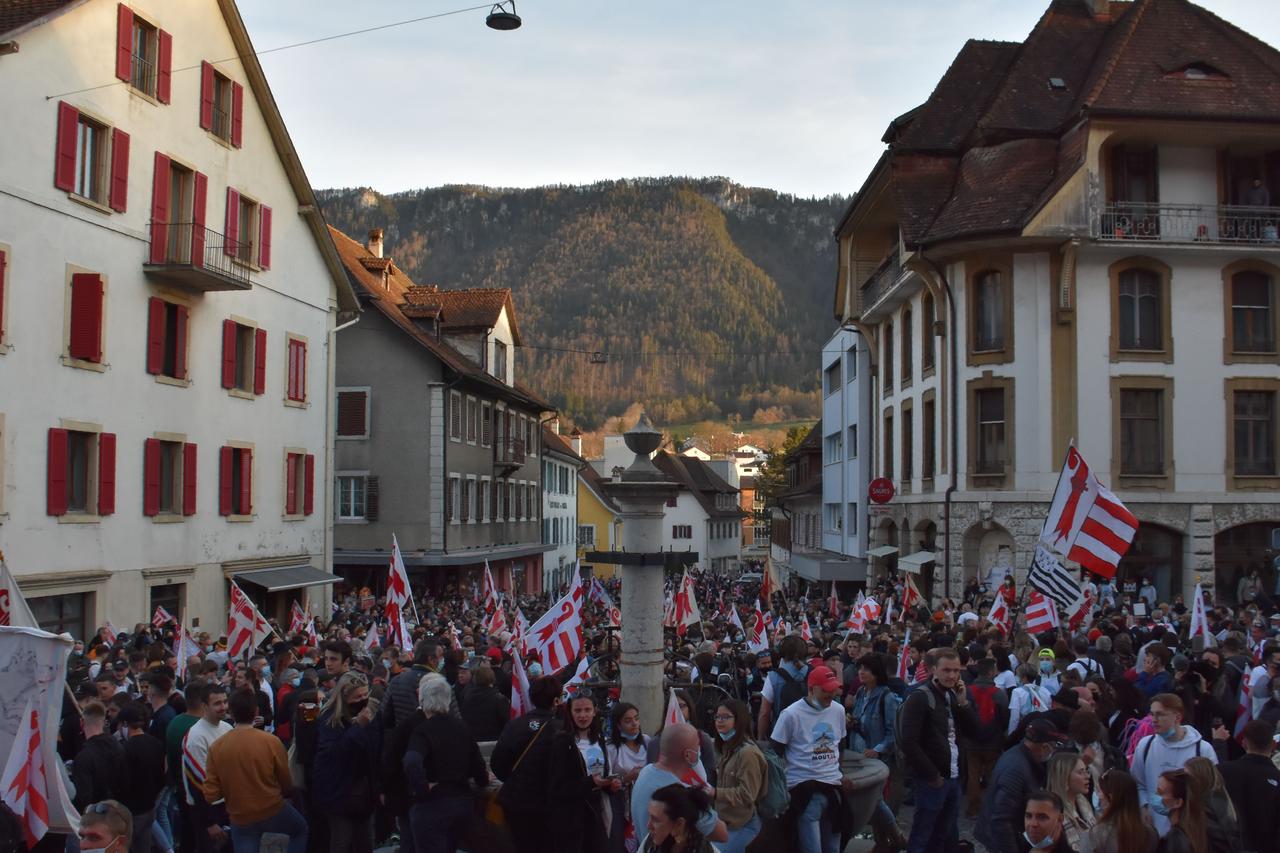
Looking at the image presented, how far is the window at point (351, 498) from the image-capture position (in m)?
41.1

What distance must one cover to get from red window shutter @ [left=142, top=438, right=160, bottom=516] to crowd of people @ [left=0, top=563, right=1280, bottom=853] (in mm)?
15001

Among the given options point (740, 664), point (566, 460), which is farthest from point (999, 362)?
point (566, 460)

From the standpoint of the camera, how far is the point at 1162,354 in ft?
97.1

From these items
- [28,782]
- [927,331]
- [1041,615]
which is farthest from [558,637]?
[927,331]

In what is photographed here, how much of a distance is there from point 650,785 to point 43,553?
746 inches

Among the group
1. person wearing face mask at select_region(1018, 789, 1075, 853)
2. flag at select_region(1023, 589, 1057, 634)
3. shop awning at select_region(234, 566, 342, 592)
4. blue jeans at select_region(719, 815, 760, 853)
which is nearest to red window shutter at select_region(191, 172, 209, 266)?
shop awning at select_region(234, 566, 342, 592)

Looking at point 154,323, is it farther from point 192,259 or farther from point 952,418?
point 952,418

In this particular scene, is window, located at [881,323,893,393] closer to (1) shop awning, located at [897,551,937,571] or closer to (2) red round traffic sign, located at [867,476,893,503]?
(2) red round traffic sign, located at [867,476,893,503]

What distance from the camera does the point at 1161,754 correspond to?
8.07 metres

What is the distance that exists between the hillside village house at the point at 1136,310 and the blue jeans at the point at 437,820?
75.0ft

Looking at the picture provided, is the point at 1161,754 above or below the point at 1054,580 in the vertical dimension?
below

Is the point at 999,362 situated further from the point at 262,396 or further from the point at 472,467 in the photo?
the point at 472,467

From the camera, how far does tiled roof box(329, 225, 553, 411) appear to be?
134ft

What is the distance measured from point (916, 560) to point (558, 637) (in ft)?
68.0
